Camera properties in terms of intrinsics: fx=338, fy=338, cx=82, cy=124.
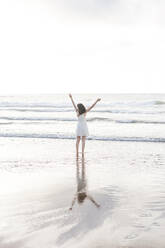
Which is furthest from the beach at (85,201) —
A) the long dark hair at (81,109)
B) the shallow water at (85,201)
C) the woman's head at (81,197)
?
the long dark hair at (81,109)

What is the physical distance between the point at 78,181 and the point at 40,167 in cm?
189

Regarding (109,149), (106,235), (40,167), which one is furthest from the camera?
(109,149)

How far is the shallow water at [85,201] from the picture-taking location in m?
4.16

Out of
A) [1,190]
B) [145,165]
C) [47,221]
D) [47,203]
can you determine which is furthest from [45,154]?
[47,221]

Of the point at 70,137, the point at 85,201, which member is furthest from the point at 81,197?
the point at 70,137

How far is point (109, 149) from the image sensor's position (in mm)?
12828

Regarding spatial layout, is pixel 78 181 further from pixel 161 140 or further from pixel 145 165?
pixel 161 140

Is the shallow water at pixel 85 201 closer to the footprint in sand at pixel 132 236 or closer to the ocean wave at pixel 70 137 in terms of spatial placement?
the footprint in sand at pixel 132 236

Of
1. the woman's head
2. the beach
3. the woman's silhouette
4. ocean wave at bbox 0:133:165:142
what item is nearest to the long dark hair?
the beach

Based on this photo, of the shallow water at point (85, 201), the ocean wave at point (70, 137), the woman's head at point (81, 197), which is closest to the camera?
the shallow water at point (85, 201)

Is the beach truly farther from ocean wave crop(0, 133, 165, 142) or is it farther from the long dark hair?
ocean wave crop(0, 133, 165, 142)

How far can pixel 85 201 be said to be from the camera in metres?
5.91

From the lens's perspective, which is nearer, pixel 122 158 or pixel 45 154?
pixel 122 158

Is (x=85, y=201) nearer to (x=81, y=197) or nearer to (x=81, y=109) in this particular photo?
(x=81, y=197)
